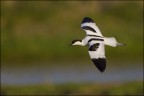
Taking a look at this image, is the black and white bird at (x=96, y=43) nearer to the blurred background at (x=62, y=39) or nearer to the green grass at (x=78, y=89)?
the green grass at (x=78, y=89)

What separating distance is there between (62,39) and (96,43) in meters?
11.6

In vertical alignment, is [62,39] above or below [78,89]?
above

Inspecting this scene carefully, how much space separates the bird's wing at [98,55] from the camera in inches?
552

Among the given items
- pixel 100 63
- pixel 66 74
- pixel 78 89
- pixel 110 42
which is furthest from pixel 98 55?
pixel 66 74

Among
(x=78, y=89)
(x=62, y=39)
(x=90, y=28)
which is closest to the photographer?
(x=90, y=28)

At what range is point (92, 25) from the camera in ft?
54.2

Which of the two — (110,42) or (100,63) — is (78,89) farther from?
(100,63)

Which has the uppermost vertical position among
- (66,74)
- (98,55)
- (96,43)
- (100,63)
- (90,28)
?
A: (66,74)

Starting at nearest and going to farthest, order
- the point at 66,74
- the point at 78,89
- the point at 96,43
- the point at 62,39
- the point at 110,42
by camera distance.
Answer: the point at 96,43
the point at 110,42
the point at 78,89
the point at 66,74
the point at 62,39

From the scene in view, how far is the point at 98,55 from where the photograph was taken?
14.4m

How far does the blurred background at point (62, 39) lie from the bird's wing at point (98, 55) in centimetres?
773

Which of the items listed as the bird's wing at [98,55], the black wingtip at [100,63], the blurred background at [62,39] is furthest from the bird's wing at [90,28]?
the blurred background at [62,39]

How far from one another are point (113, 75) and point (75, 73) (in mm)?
1043

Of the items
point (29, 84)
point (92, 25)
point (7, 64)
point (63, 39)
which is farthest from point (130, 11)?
point (92, 25)
